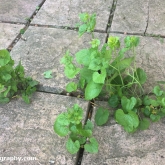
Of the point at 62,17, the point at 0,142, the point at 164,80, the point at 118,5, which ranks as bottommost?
the point at 0,142

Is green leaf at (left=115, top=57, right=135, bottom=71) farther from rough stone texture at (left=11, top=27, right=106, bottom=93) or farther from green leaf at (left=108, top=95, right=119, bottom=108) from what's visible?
rough stone texture at (left=11, top=27, right=106, bottom=93)

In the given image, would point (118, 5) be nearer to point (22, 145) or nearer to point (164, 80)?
point (164, 80)

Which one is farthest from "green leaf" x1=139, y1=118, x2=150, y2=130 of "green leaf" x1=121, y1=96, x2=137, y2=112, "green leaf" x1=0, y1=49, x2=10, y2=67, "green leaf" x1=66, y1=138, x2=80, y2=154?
"green leaf" x1=0, y1=49, x2=10, y2=67

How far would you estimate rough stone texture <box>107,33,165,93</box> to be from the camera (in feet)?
5.32

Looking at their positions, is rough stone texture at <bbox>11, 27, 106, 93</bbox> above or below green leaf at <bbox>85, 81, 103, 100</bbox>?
above

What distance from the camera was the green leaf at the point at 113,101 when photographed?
1.42 m

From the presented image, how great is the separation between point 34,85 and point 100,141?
1.77 ft

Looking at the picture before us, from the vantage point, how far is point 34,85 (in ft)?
5.12

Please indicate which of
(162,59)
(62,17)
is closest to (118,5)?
(62,17)

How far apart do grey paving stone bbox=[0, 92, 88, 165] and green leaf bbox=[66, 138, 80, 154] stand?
0.06 m

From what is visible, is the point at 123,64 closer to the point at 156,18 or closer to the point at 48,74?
the point at 48,74

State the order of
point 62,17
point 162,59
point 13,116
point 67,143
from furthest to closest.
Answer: point 62,17 < point 162,59 < point 13,116 < point 67,143

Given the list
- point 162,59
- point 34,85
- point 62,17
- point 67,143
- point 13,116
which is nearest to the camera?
point 67,143

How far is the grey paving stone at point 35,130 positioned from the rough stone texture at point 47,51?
0.12 meters
